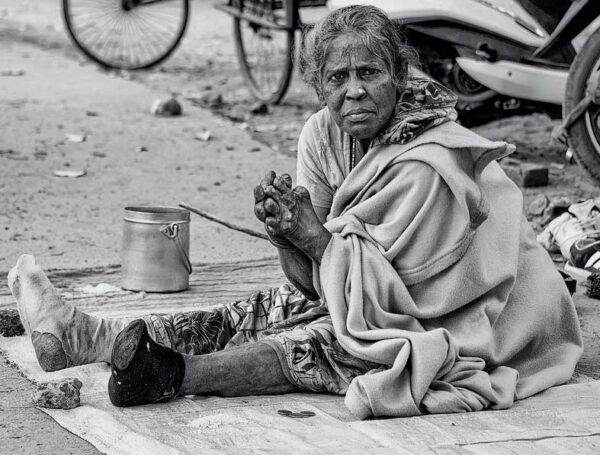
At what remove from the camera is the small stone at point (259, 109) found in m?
7.80

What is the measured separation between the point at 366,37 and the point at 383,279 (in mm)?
638

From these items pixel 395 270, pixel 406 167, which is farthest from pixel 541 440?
pixel 406 167

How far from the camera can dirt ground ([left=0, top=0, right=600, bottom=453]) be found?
15.5 feet

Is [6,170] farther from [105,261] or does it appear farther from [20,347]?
[20,347]

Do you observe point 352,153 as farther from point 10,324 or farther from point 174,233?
point 10,324

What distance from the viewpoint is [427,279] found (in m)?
3.02

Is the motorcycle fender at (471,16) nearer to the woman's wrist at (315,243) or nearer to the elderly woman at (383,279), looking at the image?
the elderly woman at (383,279)

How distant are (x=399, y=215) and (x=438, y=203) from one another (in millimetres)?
107

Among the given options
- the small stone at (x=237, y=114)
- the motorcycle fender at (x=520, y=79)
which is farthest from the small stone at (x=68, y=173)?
the motorcycle fender at (x=520, y=79)

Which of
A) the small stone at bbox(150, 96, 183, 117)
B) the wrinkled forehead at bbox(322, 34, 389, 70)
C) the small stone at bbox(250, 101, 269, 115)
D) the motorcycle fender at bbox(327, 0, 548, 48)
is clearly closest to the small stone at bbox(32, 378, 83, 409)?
the wrinkled forehead at bbox(322, 34, 389, 70)

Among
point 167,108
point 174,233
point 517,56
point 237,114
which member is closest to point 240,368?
point 174,233

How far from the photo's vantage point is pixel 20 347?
3.48 metres

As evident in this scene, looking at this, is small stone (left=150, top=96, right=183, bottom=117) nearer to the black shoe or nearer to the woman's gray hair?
the woman's gray hair

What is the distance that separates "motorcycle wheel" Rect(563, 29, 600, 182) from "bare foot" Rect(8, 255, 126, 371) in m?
2.69
